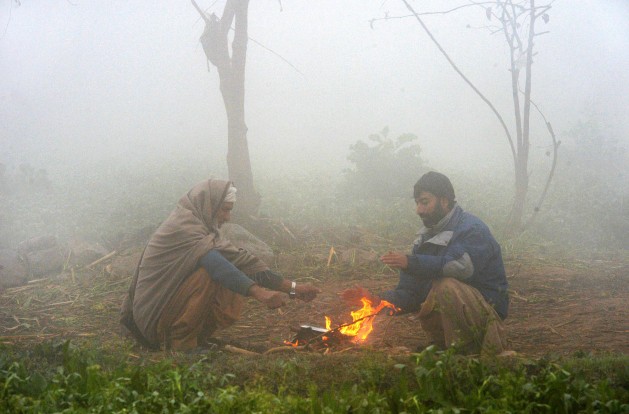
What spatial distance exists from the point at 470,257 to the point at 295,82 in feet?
65.7

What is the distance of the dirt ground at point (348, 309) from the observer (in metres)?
5.29

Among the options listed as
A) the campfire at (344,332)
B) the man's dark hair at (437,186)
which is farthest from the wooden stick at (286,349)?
the man's dark hair at (437,186)

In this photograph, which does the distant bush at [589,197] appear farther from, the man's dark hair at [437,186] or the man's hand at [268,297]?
the man's hand at [268,297]

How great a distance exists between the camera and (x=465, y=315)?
4.27m

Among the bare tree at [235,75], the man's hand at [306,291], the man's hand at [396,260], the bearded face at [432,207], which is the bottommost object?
the man's hand at [306,291]

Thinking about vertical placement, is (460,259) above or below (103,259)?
above

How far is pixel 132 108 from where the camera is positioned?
78.5 ft

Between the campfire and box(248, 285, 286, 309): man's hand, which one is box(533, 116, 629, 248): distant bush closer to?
the campfire

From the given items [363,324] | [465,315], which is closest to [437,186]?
[465,315]

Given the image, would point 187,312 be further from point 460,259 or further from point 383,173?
point 383,173

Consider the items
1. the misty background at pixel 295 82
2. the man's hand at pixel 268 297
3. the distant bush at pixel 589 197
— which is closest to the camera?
the man's hand at pixel 268 297

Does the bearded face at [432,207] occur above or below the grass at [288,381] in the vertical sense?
above

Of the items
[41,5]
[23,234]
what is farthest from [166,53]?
[23,234]

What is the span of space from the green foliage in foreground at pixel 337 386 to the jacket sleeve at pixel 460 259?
30.0 inches
